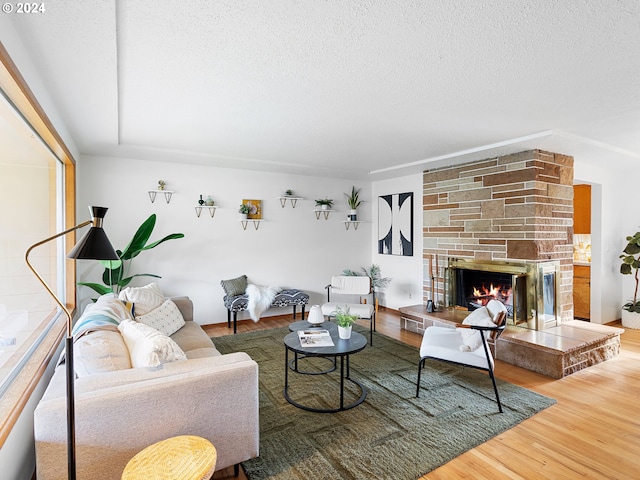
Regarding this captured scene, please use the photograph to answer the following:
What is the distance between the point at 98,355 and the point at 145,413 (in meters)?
0.48

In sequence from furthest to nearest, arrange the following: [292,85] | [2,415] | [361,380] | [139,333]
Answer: [361,380] < [292,85] < [139,333] < [2,415]

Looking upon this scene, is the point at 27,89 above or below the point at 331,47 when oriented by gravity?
below

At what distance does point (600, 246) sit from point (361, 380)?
4.19 meters

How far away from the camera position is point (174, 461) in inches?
57.1

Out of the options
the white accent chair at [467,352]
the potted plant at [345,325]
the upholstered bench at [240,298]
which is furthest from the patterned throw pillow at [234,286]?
the white accent chair at [467,352]

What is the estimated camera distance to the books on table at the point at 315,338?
2735mm

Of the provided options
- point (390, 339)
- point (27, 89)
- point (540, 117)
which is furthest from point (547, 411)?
point (27, 89)

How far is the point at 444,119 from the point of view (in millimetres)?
2920

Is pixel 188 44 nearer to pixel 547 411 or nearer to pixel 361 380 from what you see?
pixel 361 380

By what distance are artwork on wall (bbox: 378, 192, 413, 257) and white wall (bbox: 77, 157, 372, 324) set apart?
357 mm

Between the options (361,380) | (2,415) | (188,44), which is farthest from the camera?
(361,380)

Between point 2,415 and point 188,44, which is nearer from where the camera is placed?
point 2,415

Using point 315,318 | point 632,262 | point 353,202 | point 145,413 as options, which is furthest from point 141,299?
point 632,262

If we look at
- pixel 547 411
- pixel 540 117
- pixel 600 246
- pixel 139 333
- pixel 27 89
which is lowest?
pixel 547 411
